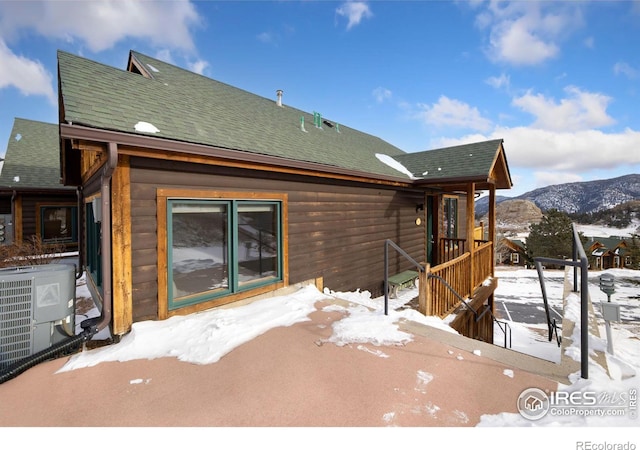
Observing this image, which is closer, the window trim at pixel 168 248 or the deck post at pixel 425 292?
the window trim at pixel 168 248

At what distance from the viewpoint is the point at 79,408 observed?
2.25 metres

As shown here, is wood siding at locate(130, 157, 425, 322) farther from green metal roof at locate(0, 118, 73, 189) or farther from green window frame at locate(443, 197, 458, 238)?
green metal roof at locate(0, 118, 73, 189)

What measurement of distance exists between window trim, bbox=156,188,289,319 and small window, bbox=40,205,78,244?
33.9ft

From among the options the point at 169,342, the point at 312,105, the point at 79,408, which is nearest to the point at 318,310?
the point at 169,342

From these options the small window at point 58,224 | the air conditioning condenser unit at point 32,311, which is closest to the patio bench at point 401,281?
the air conditioning condenser unit at point 32,311

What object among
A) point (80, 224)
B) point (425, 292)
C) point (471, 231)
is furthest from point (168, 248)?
point (471, 231)

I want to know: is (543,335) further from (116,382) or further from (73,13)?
(73,13)

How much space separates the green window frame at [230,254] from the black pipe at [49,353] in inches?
34.6

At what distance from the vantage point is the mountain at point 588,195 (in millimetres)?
132125

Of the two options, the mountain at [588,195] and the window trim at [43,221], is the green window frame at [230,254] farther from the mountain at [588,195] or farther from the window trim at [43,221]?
the mountain at [588,195]

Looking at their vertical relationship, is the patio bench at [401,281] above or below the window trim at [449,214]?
below

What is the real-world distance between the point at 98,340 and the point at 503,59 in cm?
1296

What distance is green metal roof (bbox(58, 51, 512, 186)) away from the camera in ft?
12.4

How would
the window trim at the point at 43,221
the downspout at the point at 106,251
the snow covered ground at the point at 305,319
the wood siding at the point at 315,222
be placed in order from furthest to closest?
1. the window trim at the point at 43,221
2. the wood siding at the point at 315,222
3. the downspout at the point at 106,251
4. the snow covered ground at the point at 305,319
